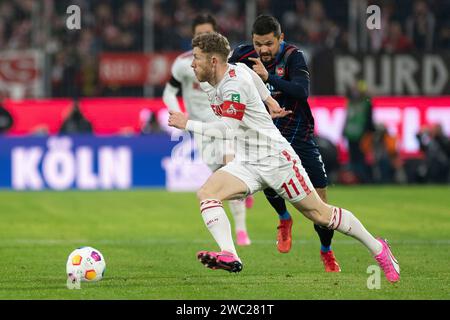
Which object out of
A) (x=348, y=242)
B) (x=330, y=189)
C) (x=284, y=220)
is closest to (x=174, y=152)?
(x=330, y=189)

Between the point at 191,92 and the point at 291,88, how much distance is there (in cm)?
342

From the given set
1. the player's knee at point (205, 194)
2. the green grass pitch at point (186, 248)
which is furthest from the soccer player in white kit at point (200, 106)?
the player's knee at point (205, 194)

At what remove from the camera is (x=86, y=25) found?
26.2 m

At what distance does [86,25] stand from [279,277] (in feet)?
56.6

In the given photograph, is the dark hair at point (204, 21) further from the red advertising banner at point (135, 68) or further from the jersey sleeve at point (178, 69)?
the red advertising banner at point (135, 68)

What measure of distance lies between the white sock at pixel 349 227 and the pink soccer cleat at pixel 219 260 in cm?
103

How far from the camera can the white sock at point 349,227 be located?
941cm

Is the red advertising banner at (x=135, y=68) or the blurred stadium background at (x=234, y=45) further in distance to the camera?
the red advertising banner at (x=135, y=68)

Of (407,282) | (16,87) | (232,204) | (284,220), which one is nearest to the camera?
(407,282)

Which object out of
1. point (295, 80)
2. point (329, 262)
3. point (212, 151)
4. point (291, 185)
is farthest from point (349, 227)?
point (212, 151)

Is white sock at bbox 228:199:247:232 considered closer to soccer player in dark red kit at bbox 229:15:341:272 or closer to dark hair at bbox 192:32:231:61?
soccer player in dark red kit at bbox 229:15:341:272

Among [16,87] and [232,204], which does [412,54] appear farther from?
[232,204]

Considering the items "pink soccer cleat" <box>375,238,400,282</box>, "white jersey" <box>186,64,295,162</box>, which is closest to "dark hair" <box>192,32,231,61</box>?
"white jersey" <box>186,64,295,162</box>

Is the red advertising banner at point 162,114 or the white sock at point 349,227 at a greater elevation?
the red advertising banner at point 162,114
